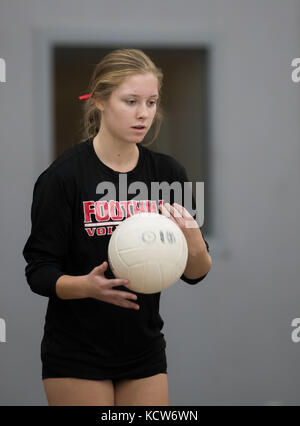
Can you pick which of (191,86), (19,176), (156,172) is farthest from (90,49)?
(156,172)

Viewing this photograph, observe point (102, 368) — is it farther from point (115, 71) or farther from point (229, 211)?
point (229, 211)

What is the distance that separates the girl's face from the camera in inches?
71.7

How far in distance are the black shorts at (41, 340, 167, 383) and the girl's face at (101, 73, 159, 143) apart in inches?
29.6

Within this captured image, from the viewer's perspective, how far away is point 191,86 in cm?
369

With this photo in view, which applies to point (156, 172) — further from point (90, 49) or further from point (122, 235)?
point (90, 49)

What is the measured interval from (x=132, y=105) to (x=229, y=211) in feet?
6.45

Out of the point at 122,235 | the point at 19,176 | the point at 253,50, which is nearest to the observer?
the point at 122,235

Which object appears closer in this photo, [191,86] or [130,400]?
[130,400]

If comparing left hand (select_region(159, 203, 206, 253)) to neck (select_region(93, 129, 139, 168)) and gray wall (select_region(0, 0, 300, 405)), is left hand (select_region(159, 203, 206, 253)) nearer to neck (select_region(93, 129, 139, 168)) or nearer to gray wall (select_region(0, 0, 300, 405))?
neck (select_region(93, 129, 139, 168))

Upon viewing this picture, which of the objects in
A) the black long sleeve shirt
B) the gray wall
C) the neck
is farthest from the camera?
the gray wall

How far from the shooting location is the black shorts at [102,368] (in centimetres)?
183

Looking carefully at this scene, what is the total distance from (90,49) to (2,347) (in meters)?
1.97

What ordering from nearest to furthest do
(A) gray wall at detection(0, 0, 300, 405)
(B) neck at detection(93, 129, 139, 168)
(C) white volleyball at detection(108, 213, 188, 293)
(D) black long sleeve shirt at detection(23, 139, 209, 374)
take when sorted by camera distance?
(C) white volleyball at detection(108, 213, 188, 293)
(D) black long sleeve shirt at detection(23, 139, 209, 374)
(B) neck at detection(93, 129, 139, 168)
(A) gray wall at detection(0, 0, 300, 405)

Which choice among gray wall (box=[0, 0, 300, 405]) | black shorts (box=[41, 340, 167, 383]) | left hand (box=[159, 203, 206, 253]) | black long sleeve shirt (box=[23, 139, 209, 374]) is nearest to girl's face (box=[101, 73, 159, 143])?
black long sleeve shirt (box=[23, 139, 209, 374])
